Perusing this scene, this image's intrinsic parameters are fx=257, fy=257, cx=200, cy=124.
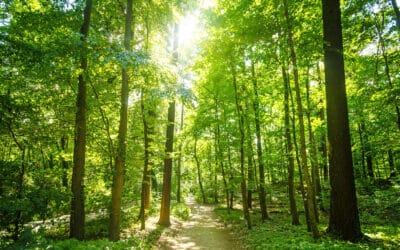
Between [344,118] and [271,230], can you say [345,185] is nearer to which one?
[344,118]

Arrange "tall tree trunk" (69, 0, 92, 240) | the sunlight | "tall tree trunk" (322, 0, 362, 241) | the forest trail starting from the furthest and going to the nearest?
the sunlight → the forest trail → "tall tree trunk" (69, 0, 92, 240) → "tall tree trunk" (322, 0, 362, 241)

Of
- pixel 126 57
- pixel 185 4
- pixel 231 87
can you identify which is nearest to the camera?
pixel 126 57

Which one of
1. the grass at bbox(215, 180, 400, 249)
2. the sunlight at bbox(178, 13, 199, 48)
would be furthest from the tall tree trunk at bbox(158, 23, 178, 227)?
the grass at bbox(215, 180, 400, 249)

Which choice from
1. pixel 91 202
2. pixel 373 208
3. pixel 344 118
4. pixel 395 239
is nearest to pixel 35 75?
pixel 91 202

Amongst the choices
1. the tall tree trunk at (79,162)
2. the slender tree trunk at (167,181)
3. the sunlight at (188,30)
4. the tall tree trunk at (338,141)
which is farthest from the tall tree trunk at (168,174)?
the tall tree trunk at (338,141)

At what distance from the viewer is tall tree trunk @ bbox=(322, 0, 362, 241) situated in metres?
7.10

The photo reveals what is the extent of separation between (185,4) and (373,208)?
14218mm

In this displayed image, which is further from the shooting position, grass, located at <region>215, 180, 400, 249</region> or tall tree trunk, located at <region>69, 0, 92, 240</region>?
tall tree trunk, located at <region>69, 0, 92, 240</region>

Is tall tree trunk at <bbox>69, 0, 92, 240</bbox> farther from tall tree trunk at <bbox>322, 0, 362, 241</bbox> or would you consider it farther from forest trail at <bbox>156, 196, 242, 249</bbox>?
tall tree trunk at <bbox>322, 0, 362, 241</bbox>

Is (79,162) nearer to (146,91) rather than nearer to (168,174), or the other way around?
(146,91)

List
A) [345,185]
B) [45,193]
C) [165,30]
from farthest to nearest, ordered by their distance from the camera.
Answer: [165,30] → [345,185] → [45,193]

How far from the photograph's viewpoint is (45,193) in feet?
18.2

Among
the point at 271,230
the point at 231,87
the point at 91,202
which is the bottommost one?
the point at 271,230

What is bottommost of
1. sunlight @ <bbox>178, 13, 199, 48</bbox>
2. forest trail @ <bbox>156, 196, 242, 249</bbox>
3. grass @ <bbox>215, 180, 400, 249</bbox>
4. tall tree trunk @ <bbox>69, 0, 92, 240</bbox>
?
forest trail @ <bbox>156, 196, 242, 249</bbox>
